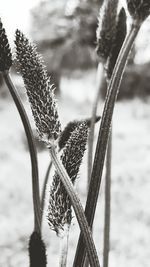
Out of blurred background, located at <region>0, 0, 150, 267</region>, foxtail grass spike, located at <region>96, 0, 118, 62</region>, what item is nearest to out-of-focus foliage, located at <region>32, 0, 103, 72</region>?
blurred background, located at <region>0, 0, 150, 267</region>

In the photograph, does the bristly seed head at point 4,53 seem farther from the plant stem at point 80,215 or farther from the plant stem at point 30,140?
the plant stem at point 80,215

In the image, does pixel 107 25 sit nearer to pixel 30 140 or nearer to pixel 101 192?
pixel 30 140

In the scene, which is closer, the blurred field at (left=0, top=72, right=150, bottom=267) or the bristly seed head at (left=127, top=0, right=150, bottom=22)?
the bristly seed head at (left=127, top=0, right=150, bottom=22)

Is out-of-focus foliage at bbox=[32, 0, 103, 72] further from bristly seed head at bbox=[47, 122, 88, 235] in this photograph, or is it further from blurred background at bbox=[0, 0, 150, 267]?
bristly seed head at bbox=[47, 122, 88, 235]

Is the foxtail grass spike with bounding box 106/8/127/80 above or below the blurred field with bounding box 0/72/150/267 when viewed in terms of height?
below

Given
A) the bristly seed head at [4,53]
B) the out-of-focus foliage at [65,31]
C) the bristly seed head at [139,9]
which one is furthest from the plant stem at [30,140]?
the out-of-focus foliage at [65,31]

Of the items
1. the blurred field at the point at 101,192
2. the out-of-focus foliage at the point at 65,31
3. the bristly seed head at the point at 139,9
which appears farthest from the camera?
the out-of-focus foliage at the point at 65,31

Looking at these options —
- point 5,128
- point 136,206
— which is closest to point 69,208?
point 136,206
